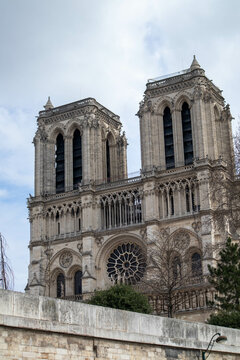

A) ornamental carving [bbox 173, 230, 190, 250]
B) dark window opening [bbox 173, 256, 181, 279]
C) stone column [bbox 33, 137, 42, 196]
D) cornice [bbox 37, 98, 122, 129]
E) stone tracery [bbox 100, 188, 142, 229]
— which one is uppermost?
cornice [bbox 37, 98, 122, 129]

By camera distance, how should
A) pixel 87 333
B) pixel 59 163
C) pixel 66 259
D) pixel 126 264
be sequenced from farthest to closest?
pixel 59 163 < pixel 66 259 < pixel 126 264 < pixel 87 333

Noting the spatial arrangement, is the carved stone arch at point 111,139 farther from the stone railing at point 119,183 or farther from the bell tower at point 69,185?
the stone railing at point 119,183

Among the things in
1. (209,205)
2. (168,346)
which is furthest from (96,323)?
(209,205)

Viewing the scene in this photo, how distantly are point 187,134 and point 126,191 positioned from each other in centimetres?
653

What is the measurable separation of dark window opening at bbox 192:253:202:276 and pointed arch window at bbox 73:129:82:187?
1300 centimetres

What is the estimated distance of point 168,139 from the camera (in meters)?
53.7

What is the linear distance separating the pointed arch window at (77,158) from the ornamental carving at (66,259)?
234 inches

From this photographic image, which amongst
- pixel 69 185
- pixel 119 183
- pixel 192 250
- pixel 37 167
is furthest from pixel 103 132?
pixel 192 250

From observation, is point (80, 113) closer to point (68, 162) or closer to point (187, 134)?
point (68, 162)

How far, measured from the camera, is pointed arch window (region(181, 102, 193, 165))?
52406mm

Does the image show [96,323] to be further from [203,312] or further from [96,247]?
[96,247]

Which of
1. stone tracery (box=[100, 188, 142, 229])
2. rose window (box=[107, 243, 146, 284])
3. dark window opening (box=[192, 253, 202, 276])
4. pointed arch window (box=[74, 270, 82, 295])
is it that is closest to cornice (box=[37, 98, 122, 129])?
stone tracery (box=[100, 188, 142, 229])

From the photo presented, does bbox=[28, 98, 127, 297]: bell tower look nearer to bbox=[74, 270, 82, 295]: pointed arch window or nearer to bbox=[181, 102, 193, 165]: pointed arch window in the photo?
bbox=[74, 270, 82, 295]: pointed arch window

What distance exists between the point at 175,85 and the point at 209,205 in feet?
37.2
